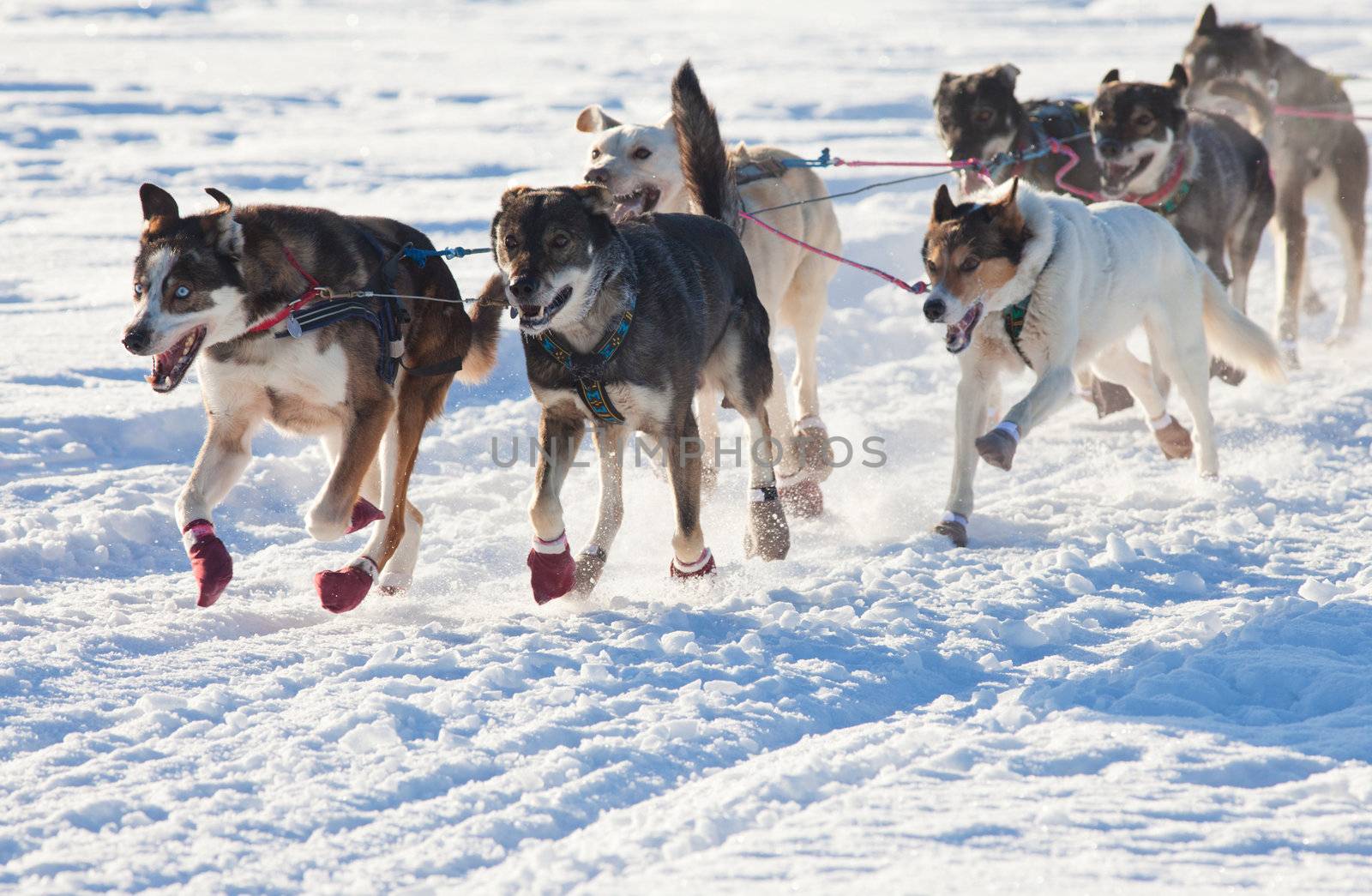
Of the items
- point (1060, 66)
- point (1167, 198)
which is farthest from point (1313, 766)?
point (1060, 66)

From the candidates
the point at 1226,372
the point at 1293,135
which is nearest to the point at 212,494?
the point at 1226,372

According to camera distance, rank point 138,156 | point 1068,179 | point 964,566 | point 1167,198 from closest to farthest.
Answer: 1. point 964,566
2. point 1167,198
3. point 1068,179
4. point 138,156

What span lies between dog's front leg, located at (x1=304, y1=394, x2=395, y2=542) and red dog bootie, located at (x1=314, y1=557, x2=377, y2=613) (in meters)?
0.10

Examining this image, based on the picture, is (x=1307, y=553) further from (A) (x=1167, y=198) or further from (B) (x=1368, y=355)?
(B) (x=1368, y=355)

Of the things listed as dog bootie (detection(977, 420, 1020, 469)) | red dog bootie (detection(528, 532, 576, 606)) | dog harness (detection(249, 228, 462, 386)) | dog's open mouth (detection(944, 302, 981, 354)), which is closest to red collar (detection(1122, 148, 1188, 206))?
dog's open mouth (detection(944, 302, 981, 354))

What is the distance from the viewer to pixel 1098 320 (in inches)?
194

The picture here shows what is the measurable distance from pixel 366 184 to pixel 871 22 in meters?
17.0

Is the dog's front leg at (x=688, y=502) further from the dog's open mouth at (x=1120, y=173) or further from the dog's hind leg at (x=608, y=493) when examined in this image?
the dog's open mouth at (x=1120, y=173)

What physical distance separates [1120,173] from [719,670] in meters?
3.73

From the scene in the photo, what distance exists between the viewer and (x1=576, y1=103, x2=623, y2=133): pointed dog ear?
5.77 m

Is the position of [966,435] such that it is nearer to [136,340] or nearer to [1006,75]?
[1006,75]

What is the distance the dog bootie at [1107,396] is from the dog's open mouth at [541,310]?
350 centimetres

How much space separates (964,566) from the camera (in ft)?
14.6

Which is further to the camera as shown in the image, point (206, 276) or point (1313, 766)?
point (206, 276)
